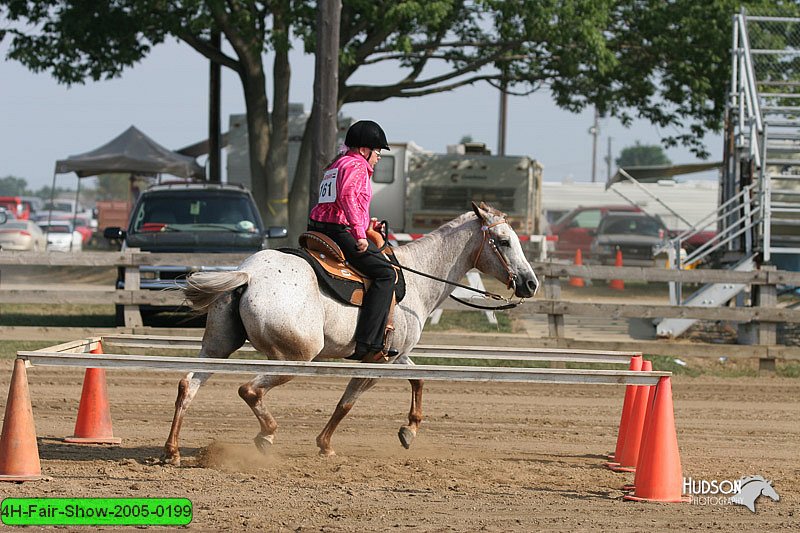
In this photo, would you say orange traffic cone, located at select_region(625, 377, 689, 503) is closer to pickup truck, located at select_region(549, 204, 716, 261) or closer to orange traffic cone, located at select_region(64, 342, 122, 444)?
orange traffic cone, located at select_region(64, 342, 122, 444)

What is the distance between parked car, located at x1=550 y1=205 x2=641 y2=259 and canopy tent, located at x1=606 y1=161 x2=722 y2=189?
3087 mm

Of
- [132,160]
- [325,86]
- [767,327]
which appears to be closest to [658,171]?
[132,160]

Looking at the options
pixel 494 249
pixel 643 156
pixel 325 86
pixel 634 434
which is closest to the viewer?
pixel 634 434

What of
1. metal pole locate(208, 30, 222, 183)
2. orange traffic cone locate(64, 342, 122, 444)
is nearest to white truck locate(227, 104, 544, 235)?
metal pole locate(208, 30, 222, 183)

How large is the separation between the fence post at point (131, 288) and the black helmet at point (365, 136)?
739 cm

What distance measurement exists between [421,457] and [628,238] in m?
23.8

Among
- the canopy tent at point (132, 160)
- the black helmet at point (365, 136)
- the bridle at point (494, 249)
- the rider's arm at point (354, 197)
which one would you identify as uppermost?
the canopy tent at point (132, 160)

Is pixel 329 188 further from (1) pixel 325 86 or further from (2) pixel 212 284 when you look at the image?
(1) pixel 325 86

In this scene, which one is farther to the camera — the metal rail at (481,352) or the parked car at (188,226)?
the parked car at (188,226)

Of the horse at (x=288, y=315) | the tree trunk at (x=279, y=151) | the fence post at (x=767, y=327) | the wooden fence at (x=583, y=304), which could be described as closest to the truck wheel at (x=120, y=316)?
the wooden fence at (x=583, y=304)

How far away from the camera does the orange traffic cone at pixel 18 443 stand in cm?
728

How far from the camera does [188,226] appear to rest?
17.1m

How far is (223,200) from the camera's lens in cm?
1753

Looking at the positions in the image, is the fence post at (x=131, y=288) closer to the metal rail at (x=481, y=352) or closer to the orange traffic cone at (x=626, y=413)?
the metal rail at (x=481, y=352)
